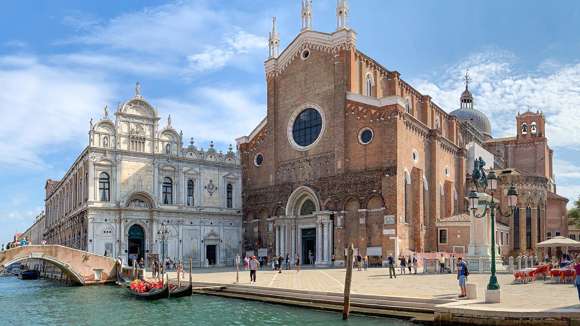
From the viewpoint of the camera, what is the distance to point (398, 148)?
35.5 meters

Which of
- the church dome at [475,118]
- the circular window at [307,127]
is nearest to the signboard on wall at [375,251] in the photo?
the circular window at [307,127]

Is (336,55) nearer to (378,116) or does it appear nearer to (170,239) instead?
(378,116)

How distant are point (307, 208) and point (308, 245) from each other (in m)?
2.54

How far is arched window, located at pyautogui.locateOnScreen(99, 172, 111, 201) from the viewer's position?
39.5m

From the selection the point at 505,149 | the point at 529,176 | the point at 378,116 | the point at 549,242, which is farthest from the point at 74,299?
the point at 505,149

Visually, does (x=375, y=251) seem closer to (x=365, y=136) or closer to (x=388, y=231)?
(x=388, y=231)

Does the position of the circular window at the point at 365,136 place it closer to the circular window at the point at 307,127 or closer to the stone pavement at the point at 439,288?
the circular window at the point at 307,127

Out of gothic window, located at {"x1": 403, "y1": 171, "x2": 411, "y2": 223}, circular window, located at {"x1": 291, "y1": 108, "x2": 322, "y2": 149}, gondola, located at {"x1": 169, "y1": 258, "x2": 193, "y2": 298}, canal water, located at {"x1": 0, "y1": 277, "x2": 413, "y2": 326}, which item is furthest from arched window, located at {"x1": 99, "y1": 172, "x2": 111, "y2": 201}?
gothic window, located at {"x1": 403, "y1": 171, "x2": 411, "y2": 223}

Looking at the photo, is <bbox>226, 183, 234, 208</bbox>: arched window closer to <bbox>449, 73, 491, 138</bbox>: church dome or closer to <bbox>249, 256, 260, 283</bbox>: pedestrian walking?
<bbox>249, 256, 260, 283</bbox>: pedestrian walking

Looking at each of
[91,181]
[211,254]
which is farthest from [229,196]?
[91,181]

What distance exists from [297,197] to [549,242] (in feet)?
53.1

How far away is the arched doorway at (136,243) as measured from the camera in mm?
40375

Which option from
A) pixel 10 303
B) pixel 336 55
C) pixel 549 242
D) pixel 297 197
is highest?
pixel 336 55

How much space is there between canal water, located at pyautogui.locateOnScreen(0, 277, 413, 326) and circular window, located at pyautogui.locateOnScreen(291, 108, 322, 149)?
17.4 metres
